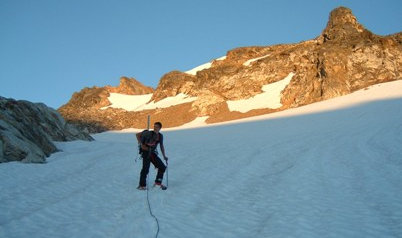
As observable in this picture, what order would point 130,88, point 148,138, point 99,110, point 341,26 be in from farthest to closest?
point 130,88
point 99,110
point 341,26
point 148,138

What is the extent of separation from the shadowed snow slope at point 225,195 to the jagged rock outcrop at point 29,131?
0.97 m

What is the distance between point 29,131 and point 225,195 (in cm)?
1208

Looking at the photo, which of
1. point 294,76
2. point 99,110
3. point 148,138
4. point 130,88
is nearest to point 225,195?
point 148,138

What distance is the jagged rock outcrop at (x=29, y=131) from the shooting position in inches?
573

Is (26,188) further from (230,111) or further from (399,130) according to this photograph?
(230,111)

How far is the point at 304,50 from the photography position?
57156mm

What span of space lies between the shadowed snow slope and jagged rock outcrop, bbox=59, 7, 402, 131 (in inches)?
1188

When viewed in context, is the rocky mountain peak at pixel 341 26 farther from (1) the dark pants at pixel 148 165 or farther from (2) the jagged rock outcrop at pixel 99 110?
(1) the dark pants at pixel 148 165

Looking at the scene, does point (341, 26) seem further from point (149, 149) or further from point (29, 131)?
point (149, 149)

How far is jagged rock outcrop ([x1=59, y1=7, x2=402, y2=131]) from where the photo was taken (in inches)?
1794

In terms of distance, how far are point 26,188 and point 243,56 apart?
59490mm

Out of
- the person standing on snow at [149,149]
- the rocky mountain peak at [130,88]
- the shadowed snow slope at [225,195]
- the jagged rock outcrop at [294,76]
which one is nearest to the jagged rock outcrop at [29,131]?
the shadowed snow slope at [225,195]

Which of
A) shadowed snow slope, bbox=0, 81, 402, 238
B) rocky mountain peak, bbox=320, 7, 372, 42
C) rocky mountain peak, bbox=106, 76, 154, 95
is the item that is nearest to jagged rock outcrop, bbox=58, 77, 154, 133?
rocky mountain peak, bbox=106, 76, 154, 95

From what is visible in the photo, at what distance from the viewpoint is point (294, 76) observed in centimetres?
4931
